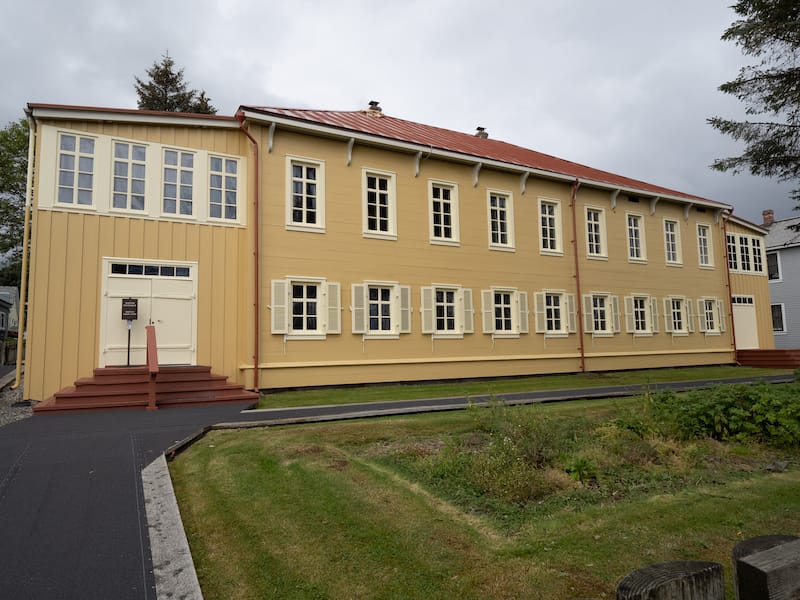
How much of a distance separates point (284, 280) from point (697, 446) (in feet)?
32.7

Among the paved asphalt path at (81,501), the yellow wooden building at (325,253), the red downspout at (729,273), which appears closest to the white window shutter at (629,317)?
the yellow wooden building at (325,253)

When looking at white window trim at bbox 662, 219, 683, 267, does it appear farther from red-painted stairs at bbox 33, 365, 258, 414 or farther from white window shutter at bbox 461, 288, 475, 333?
red-painted stairs at bbox 33, 365, 258, 414

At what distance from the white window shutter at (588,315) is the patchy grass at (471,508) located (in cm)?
1182

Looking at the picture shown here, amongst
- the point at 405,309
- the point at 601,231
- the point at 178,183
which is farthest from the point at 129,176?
the point at 601,231

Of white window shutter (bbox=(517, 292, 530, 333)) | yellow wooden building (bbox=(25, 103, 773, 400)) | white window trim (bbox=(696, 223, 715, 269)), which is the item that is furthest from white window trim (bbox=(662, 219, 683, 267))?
white window shutter (bbox=(517, 292, 530, 333))

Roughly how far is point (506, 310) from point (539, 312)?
124 cm

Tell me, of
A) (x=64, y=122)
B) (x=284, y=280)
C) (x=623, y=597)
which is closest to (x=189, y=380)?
(x=284, y=280)

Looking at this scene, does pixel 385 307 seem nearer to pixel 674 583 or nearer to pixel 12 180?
pixel 674 583

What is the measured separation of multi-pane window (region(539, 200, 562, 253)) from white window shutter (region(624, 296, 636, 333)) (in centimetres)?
358

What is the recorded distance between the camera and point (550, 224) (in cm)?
1852

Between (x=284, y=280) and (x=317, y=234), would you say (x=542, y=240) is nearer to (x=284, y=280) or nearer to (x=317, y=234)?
(x=317, y=234)

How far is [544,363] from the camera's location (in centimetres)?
1733

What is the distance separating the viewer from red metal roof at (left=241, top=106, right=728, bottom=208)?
1481cm

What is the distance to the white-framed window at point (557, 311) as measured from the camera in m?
17.6
